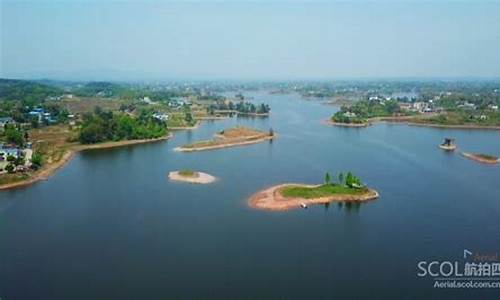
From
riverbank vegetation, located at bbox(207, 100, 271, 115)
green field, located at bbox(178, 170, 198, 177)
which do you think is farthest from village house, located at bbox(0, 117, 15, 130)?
riverbank vegetation, located at bbox(207, 100, 271, 115)

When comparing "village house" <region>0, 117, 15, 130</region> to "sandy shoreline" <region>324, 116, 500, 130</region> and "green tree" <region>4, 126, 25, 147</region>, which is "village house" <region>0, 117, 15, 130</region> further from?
"sandy shoreline" <region>324, 116, 500, 130</region>

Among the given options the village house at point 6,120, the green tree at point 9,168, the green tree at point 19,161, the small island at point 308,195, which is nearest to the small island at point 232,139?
the green tree at point 19,161

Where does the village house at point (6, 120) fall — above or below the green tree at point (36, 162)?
above

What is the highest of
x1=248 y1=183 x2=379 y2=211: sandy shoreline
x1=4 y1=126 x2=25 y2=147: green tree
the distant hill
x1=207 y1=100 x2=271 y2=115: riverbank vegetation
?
the distant hill

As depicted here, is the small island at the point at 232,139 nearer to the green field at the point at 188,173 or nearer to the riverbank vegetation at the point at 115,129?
the riverbank vegetation at the point at 115,129

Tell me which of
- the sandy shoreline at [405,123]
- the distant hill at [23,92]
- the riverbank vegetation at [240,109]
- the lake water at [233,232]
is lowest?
the lake water at [233,232]

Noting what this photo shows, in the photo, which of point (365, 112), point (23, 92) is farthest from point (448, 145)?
point (23, 92)

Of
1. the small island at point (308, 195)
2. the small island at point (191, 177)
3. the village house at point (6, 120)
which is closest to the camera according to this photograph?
the small island at point (308, 195)
